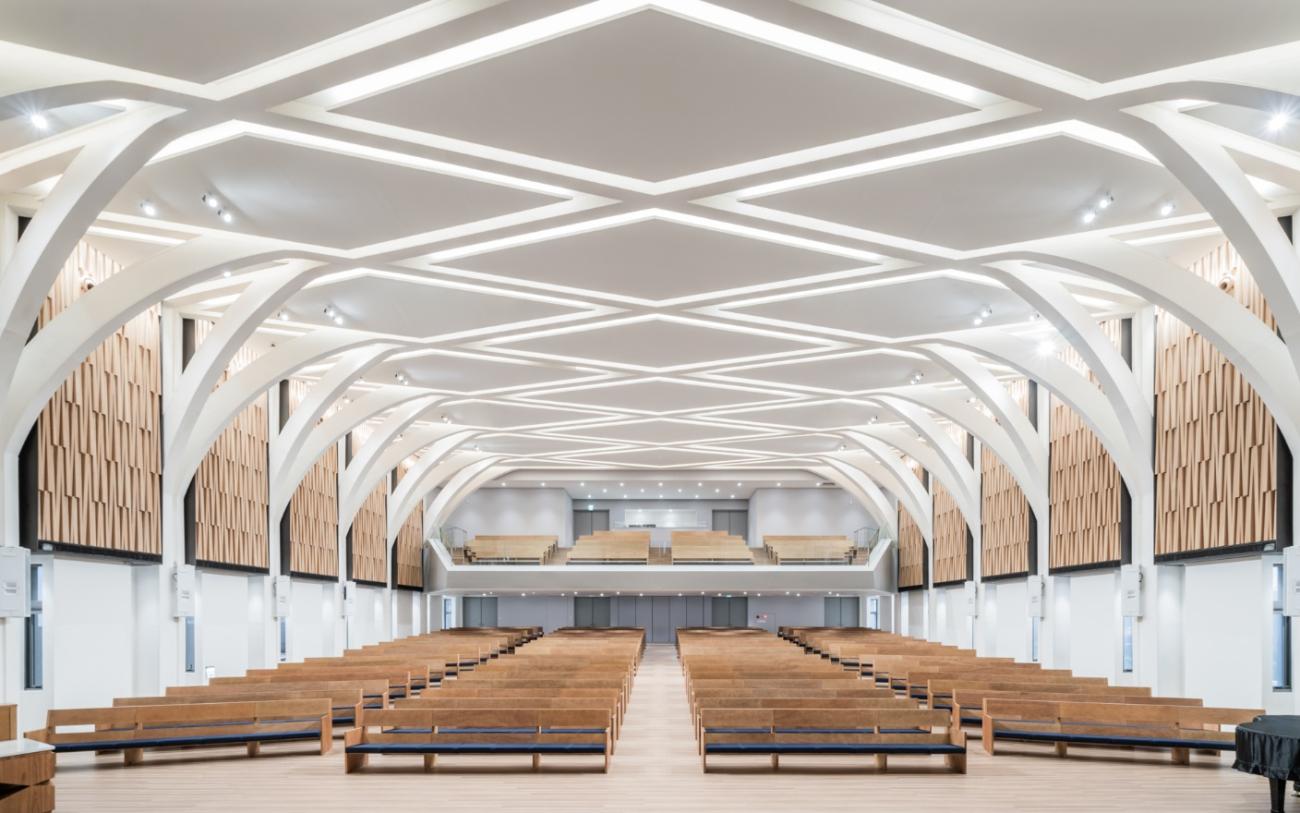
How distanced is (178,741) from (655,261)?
7.22m

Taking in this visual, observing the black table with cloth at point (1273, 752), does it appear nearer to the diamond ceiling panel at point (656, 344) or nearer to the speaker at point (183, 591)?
the diamond ceiling panel at point (656, 344)

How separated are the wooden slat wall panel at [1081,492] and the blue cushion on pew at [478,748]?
11.6 m

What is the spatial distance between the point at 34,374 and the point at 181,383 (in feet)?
15.3

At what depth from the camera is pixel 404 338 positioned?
1933 cm

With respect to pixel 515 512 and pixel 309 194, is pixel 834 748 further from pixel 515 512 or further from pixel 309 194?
pixel 515 512

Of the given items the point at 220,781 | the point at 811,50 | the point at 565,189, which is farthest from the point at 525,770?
the point at 811,50

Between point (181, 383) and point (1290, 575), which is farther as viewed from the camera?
point (181, 383)

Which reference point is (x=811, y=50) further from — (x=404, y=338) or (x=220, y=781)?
(x=404, y=338)

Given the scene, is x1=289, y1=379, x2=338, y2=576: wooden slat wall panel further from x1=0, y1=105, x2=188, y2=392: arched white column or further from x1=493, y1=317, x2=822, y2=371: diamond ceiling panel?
x1=0, y1=105, x2=188, y2=392: arched white column

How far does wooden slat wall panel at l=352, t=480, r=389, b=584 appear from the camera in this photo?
29812 mm

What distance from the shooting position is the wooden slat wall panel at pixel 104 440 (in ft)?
46.9

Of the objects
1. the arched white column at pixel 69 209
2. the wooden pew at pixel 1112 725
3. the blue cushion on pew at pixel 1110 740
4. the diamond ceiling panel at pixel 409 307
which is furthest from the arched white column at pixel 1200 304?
the arched white column at pixel 69 209

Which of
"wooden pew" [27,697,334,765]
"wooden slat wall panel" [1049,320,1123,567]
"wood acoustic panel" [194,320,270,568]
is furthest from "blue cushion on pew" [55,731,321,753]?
"wooden slat wall panel" [1049,320,1123,567]

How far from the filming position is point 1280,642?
49.2 ft
